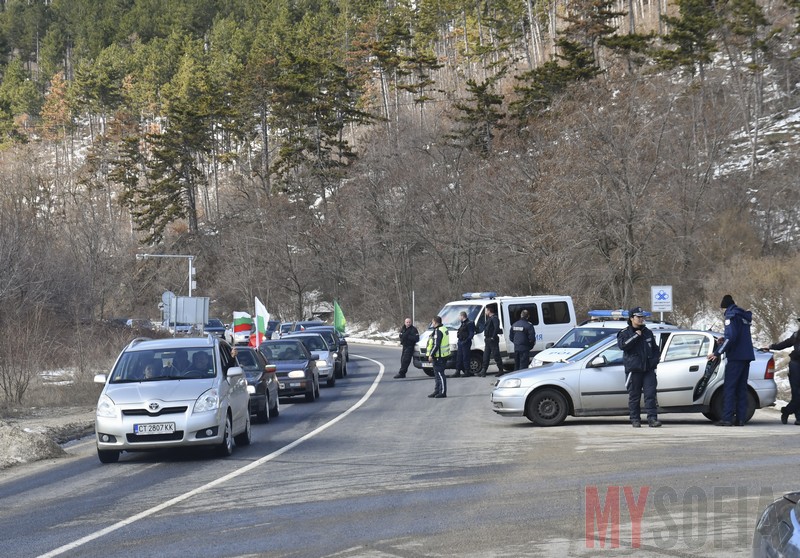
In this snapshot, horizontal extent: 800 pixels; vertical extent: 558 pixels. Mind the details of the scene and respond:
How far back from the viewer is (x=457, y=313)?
32.5 meters

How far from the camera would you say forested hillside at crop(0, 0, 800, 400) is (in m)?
43.8

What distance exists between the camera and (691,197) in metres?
49.7

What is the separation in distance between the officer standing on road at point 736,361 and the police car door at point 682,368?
0.63 m

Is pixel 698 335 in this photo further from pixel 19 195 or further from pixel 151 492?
pixel 19 195

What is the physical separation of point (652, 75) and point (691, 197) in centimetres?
920

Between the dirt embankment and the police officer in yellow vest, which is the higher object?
the police officer in yellow vest

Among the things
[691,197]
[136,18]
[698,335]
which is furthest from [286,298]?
[136,18]

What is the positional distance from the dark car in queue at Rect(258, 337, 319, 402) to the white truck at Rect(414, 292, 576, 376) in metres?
6.50

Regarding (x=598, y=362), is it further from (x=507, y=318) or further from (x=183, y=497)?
(x=507, y=318)

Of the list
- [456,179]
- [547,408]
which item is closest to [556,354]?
[547,408]

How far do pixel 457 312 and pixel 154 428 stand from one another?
64.9 ft

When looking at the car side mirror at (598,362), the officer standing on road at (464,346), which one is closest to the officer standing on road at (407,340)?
the officer standing on road at (464,346)

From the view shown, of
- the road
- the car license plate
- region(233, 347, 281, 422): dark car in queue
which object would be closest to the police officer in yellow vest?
region(233, 347, 281, 422): dark car in queue

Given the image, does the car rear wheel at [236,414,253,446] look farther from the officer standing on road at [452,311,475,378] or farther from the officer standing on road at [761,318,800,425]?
the officer standing on road at [452,311,475,378]
